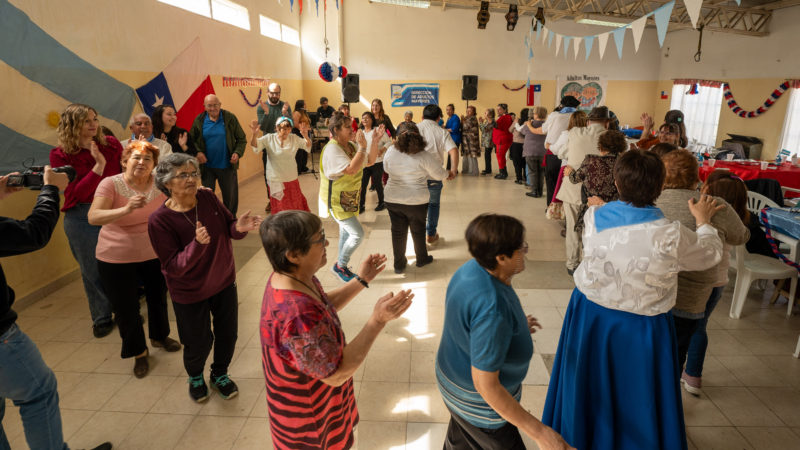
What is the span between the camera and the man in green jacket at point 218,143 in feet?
15.5

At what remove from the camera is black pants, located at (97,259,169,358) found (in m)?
2.63

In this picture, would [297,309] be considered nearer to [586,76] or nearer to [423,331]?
[423,331]

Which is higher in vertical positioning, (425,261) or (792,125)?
(792,125)

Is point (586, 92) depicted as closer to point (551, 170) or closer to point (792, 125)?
point (792, 125)

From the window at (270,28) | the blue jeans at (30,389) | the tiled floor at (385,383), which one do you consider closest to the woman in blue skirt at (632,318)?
the tiled floor at (385,383)

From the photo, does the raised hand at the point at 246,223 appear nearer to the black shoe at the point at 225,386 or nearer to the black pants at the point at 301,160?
the black shoe at the point at 225,386

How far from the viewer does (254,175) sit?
8.77 metres

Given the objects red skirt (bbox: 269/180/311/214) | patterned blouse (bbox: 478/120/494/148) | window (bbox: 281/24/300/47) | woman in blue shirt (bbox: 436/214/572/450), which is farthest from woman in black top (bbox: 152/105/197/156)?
window (bbox: 281/24/300/47)

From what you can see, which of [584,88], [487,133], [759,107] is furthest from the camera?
[584,88]

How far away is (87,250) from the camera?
10.1ft

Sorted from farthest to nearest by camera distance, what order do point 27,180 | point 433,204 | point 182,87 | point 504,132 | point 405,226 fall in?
point 504,132
point 182,87
point 433,204
point 405,226
point 27,180

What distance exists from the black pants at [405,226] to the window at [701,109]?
31.3ft

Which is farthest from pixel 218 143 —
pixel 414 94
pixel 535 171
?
pixel 414 94

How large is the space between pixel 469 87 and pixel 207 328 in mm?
11377
